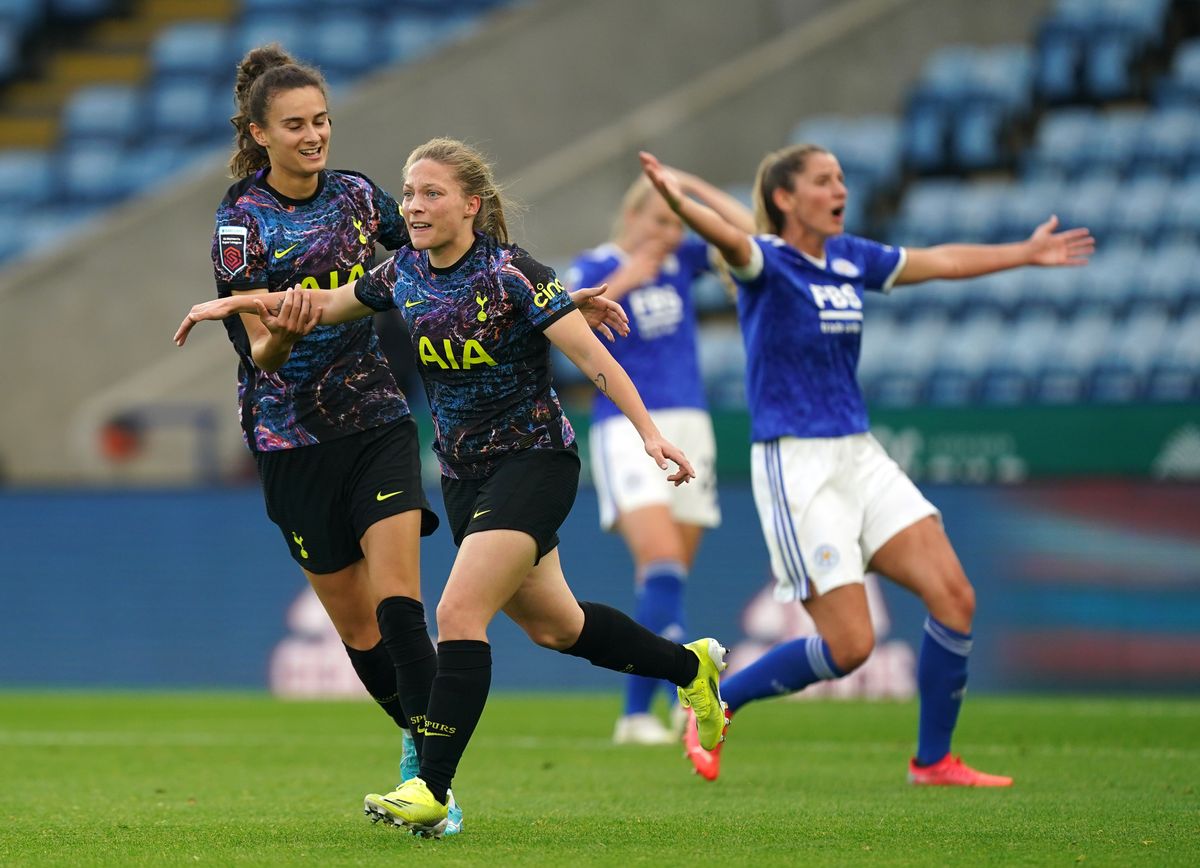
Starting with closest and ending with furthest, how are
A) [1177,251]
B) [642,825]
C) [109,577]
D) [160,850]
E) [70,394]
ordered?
[160,850] < [642,825] < [109,577] < [1177,251] < [70,394]

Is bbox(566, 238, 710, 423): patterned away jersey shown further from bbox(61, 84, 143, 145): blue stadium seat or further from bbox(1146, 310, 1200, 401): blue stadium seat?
bbox(61, 84, 143, 145): blue stadium seat

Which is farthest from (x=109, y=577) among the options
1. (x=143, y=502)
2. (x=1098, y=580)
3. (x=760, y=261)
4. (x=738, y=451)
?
(x=760, y=261)

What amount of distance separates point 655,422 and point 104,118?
1274cm

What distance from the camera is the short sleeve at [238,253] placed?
18.4ft

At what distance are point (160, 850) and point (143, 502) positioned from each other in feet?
27.0

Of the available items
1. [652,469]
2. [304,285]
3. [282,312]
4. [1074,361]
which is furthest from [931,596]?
[1074,361]

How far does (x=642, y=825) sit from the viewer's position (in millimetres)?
5539

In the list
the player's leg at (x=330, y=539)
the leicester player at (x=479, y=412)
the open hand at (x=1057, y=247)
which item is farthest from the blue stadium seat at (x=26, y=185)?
the leicester player at (x=479, y=412)

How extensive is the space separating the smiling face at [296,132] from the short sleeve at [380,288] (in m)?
0.43

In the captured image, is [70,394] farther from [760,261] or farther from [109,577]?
[760,261]

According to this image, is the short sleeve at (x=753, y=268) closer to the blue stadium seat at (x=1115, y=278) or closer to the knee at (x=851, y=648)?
the knee at (x=851, y=648)

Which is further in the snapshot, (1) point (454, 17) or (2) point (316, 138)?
(1) point (454, 17)

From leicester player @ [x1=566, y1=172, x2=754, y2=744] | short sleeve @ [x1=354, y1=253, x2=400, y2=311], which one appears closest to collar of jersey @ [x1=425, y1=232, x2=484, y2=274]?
short sleeve @ [x1=354, y1=253, x2=400, y2=311]

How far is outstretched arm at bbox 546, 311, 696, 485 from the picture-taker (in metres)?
5.14
